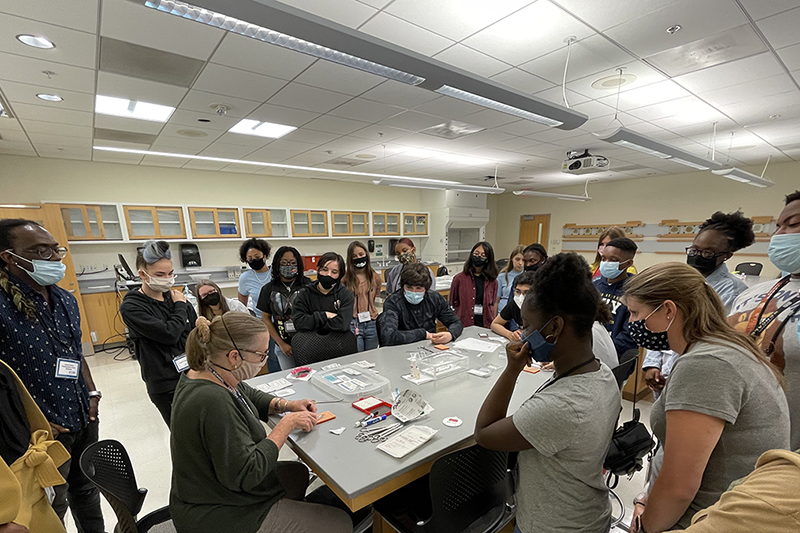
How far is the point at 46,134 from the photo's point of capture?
355 cm

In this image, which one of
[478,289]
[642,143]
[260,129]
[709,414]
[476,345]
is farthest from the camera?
[260,129]

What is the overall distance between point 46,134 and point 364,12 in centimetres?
407

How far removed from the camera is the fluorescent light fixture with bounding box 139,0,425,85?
→ 48.4 inches

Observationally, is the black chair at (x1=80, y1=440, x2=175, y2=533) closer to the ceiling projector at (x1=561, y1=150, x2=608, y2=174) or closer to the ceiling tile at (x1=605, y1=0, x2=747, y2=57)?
the ceiling tile at (x1=605, y1=0, x2=747, y2=57)

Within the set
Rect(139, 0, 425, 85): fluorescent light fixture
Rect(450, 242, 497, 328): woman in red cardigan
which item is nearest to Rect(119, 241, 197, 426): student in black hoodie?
Rect(139, 0, 425, 85): fluorescent light fixture

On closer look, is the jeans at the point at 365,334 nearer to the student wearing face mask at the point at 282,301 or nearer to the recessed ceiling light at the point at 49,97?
the student wearing face mask at the point at 282,301

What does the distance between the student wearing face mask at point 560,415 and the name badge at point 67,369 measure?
181 cm

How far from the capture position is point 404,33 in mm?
2078

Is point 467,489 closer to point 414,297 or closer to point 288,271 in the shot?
point 414,297

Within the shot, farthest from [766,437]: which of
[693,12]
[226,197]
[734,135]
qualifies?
[226,197]

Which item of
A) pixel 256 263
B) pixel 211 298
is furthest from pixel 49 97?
pixel 211 298

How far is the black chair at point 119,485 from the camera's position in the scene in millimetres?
1056

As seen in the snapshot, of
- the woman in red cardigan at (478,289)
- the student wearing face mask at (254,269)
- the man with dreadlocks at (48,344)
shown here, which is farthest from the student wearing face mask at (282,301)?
the woman in red cardigan at (478,289)

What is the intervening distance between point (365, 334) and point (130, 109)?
306 centimetres
